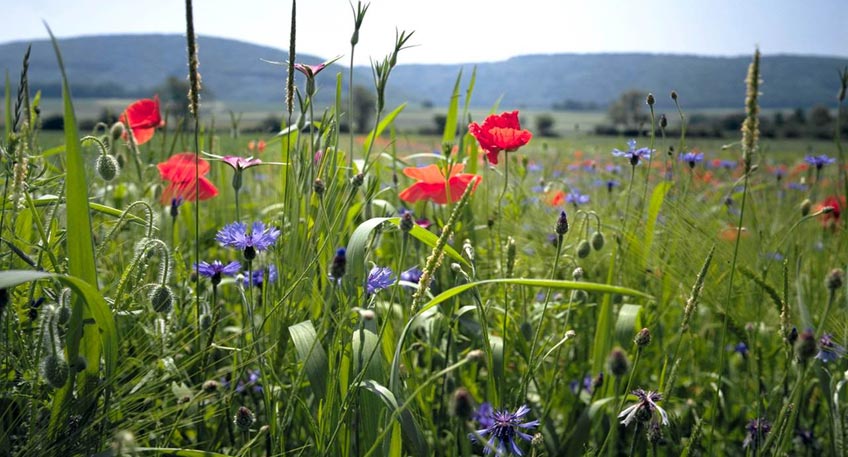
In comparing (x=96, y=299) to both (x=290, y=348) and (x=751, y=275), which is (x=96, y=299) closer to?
(x=290, y=348)

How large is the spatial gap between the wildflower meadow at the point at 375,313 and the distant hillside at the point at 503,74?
118 meters

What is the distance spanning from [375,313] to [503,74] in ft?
456

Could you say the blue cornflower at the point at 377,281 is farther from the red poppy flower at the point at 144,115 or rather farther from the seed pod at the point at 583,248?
the red poppy flower at the point at 144,115

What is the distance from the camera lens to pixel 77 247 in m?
0.65

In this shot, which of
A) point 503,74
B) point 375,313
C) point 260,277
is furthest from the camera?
point 503,74

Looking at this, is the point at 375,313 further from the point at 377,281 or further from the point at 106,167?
the point at 106,167

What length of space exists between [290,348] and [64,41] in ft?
565

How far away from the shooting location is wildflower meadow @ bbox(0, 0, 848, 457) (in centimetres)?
70

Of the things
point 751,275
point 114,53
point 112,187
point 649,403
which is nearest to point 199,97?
point 649,403

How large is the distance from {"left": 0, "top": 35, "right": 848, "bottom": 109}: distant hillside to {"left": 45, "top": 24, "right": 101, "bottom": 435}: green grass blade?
390ft

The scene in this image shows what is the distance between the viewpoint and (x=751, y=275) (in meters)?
A: 1.15

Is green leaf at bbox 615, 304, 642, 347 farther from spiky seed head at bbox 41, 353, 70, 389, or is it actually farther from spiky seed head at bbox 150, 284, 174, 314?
spiky seed head at bbox 41, 353, 70, 389

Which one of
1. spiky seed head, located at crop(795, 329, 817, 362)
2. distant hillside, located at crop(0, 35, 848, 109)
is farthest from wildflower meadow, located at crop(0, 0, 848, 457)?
distant hillside, located at crop(0, 35, 848, 109)

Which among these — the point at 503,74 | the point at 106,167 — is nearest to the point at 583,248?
the point at 106,167
